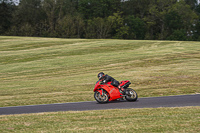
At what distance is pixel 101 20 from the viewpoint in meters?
82.8

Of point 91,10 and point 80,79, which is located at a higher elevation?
point 91,10

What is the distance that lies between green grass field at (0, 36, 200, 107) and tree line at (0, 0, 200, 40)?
37.7m

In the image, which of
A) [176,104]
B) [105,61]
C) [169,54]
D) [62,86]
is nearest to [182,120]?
[176,104]

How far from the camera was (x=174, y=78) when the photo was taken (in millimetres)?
19453

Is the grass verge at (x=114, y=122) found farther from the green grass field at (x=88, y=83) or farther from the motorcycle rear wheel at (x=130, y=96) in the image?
the motorcycle rear wheel at (x=130, y=96)

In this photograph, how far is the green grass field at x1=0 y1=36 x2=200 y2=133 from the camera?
7.51 metres

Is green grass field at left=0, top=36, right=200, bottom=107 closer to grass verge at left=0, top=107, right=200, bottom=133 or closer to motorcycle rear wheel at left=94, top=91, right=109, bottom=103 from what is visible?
motorcycle rear wheel at left=94, top=91, right=109, bottom=103

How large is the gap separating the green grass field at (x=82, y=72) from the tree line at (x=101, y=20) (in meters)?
37.7

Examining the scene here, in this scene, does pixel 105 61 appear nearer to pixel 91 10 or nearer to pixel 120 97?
pixel 120 97

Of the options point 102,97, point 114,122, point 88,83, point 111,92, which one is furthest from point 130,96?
point 88,83

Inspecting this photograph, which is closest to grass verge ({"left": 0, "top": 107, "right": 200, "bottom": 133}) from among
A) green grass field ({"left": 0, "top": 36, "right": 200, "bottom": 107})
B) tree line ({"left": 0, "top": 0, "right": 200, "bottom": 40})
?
green grass field ({"left": 0, "top": 36, "right": 200, "bottom": 107})

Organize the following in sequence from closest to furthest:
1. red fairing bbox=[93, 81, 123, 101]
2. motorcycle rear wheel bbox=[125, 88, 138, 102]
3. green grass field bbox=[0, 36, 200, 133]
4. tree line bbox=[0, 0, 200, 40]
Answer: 1. green grass field bbox=[0, 36, 200, 133]
2. red fairing bbox=[93, 81, 123, 101]
3. motorcycle rear wheel bbox=[125, 88, 138, 102]
4. tree line bbox=[0, 0, 200, 40]

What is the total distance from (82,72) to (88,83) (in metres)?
5.62

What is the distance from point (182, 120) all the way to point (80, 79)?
13.7 metres
